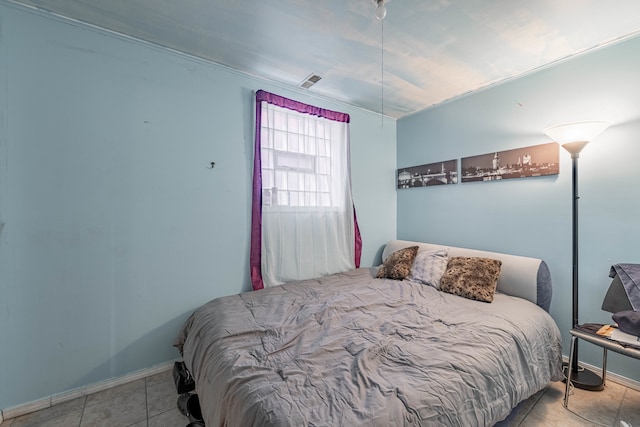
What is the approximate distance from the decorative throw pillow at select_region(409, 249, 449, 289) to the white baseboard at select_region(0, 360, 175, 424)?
92.1 inches

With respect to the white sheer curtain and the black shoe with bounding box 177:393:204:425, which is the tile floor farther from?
the white sheer curtain

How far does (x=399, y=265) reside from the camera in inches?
103

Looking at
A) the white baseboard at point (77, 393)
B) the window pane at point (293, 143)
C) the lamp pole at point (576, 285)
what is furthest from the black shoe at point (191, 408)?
the lamp pole at point (576, 285)

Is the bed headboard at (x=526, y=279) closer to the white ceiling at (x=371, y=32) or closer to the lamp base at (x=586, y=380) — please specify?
the lamp base at (x=586, y=380)

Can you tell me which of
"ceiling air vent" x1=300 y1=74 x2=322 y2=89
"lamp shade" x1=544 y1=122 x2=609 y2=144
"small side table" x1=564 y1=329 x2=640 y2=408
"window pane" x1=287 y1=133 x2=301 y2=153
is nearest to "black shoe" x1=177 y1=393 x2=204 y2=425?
"window pane" x1=287 y1=133 x2=301 y2=153

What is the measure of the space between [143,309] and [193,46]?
213 centimetres

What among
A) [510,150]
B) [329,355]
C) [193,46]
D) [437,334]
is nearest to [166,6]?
[193,46]

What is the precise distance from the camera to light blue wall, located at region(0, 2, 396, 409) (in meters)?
1.57

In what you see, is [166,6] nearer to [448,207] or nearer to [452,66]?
[452,66]

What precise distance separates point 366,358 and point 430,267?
152 cm

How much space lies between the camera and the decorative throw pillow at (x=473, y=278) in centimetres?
202

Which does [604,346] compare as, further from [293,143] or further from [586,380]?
[293,143]

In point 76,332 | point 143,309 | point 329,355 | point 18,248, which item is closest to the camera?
point 329,355

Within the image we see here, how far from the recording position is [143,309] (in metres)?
1.93
